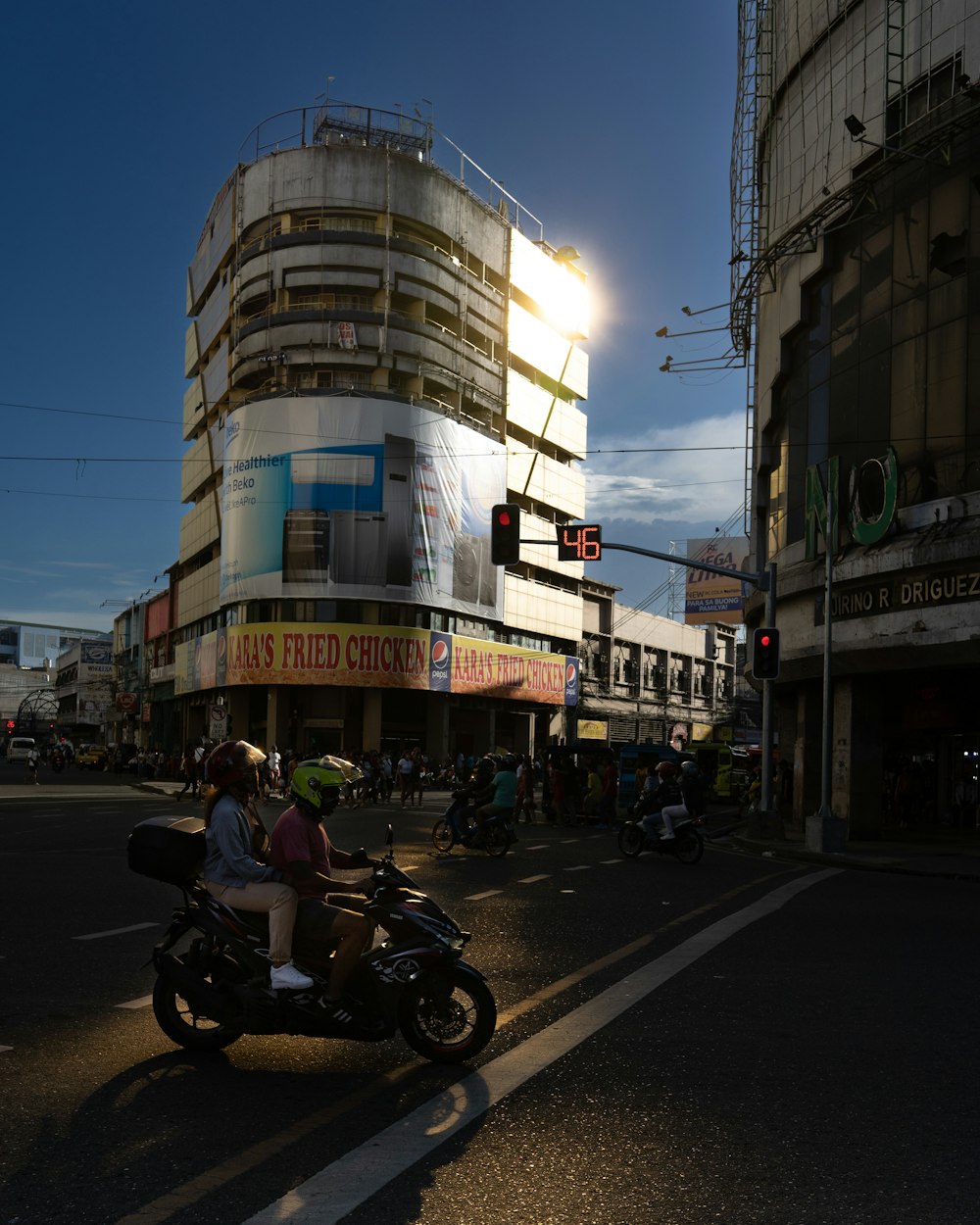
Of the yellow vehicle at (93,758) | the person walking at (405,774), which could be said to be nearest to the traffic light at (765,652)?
the person walking at (405,774)

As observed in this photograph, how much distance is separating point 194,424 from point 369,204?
79.6ft

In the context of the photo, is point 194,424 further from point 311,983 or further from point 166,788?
point 311,983

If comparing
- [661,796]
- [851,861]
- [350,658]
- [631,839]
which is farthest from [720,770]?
[661,796]

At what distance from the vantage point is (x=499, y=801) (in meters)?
20.5

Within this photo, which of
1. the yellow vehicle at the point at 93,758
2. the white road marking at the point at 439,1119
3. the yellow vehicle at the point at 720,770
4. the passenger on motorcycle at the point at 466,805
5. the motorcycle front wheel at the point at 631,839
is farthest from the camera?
the yellow vehicle at the point at 93,758

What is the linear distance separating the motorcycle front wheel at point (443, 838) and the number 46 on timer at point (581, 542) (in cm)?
551

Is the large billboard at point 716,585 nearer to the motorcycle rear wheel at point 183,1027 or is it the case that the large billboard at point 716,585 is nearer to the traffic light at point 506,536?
the traffic light at point 506,536

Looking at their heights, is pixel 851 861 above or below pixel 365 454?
below

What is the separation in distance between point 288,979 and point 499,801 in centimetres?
1424

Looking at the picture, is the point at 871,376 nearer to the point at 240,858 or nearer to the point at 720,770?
the point at 720,770

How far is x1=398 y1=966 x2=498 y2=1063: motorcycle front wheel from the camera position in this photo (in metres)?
6.45

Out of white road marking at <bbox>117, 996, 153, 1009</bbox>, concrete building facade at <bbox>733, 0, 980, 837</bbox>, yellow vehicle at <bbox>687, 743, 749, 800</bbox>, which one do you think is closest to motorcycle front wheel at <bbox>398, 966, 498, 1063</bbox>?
white road marking at <bbox>117, 996, 153, 1009</bbox>

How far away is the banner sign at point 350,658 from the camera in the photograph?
59.7m

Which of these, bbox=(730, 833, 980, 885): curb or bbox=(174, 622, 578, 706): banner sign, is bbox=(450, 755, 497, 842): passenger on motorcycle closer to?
bbox=(730, 833, 980, 885): curb
